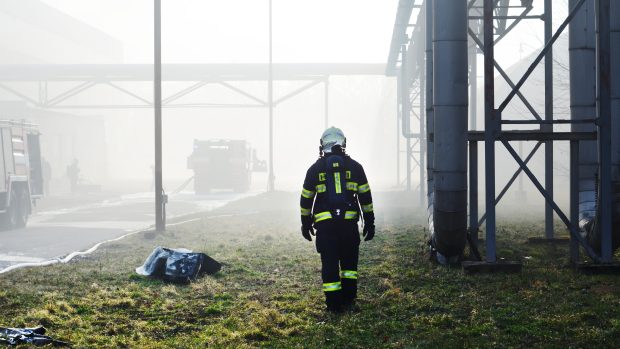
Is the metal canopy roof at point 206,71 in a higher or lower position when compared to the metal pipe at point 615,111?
A: higher

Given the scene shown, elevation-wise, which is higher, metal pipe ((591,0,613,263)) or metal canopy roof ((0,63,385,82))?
metal canopy roof ((0,63,385,82))

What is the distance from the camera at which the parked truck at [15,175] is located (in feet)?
58.4

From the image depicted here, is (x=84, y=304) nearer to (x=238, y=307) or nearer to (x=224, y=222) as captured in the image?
(x=238, y=307)

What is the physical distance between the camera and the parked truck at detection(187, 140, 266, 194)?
Result: 39.1 meters

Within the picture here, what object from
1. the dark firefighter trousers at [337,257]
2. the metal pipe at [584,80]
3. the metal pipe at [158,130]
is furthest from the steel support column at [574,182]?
A: the metal pipe at [158,130]

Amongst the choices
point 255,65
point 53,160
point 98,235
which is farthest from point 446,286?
point 53,160

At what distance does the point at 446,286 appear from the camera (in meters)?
8.29

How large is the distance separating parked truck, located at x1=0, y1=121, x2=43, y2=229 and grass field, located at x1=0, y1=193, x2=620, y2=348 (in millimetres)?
7079

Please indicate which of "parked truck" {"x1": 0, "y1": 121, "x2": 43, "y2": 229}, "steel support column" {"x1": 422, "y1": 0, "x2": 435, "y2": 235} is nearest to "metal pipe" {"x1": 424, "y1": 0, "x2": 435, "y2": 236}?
"steel support column" {"x1": 422, "y1": 0, "x2": 435, "y2": 235}

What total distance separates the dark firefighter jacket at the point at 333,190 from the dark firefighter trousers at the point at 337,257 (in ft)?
0.29

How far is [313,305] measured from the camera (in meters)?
7.61

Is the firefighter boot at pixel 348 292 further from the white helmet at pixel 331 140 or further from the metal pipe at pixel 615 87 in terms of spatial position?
the metal pipe at pixel 615 87

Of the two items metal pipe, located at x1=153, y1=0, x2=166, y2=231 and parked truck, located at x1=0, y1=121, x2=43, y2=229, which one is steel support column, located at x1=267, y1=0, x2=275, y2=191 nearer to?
parked truck, located at x1=0, y1=121, x2=43, y2=229

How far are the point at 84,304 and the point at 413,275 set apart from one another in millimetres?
3774
